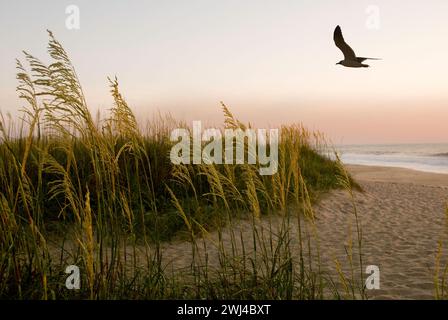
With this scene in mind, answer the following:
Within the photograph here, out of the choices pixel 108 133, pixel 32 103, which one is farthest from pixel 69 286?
pixel 32 103

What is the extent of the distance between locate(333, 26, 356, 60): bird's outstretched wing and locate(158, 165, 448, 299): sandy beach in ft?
7.90

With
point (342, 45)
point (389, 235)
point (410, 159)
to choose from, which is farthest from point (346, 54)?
point (410, 159)

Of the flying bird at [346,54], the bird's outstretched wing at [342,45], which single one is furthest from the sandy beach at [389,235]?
the bird's outstretched wing at [342,45]

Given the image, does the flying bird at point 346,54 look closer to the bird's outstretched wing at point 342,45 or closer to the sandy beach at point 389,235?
the bird's outstretched wing at point 342,45

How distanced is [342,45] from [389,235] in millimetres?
2971

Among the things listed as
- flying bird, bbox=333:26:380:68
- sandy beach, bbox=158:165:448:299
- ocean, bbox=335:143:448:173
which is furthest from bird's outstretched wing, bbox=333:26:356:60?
ocean, bbox=335:143:448:173

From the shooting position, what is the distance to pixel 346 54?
21.2 feet

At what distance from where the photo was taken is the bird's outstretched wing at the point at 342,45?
639 centimetres

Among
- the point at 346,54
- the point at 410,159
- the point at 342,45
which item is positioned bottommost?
the point at 410,159

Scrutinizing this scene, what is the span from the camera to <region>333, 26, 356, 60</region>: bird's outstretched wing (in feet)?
21.0

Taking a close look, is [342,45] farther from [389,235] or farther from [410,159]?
[410,159]

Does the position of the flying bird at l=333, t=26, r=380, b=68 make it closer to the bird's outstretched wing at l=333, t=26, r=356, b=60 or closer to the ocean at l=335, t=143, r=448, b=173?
the bird's outstretched wing at l=333, t=26, r=356, b=60
